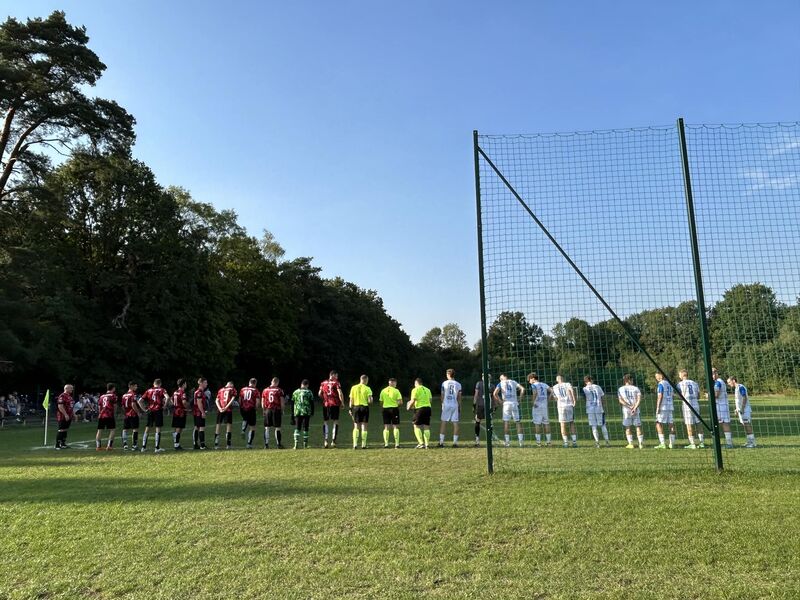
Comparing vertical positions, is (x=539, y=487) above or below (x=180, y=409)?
below

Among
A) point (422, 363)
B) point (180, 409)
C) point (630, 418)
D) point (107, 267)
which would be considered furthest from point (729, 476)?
point (422, 363)

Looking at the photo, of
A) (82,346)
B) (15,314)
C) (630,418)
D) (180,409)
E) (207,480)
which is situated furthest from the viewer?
(82,346)

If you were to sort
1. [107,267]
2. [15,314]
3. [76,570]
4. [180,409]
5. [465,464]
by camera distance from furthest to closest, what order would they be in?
[107,267] < [15,314] < [180,409] < [465,464] < [76,570]

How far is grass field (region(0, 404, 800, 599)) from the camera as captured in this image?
5.17 metres

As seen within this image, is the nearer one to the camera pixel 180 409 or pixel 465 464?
pixel 465 464

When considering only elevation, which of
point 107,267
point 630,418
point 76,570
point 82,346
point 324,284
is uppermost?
point 324,284

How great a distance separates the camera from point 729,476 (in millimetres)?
9109

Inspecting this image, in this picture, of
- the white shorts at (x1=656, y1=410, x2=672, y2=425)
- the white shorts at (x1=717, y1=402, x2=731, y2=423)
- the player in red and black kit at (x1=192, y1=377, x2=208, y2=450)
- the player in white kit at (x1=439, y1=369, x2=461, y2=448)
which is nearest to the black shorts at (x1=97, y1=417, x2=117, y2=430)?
the player in red and black kit at (x1=192, y1=377, x2=208, y2=450)

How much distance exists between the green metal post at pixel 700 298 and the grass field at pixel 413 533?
704mm

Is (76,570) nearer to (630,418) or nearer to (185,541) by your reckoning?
(185,541)

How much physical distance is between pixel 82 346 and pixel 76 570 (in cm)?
3556

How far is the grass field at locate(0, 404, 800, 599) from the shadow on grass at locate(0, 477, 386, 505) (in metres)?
0.05

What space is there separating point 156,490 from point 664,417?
11.5 metres

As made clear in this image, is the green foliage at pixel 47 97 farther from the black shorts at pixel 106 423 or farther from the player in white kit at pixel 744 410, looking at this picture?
the player in white kit at pixel 744 410
